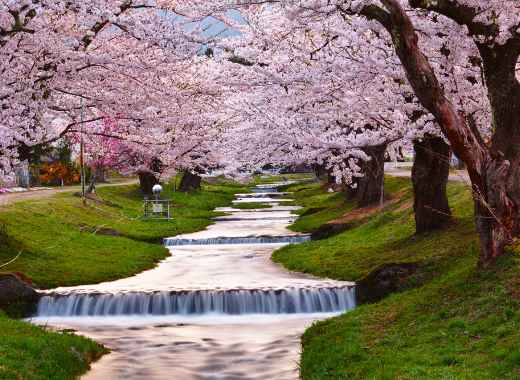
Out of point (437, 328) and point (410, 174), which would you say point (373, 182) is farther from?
point (437, 328)

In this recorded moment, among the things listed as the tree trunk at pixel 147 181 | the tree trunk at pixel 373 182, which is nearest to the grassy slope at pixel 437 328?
the tree trunk at pixel 373 182

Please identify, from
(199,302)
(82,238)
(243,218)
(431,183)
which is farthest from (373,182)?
(199,302)

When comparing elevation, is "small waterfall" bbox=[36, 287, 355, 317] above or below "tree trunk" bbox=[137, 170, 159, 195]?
below

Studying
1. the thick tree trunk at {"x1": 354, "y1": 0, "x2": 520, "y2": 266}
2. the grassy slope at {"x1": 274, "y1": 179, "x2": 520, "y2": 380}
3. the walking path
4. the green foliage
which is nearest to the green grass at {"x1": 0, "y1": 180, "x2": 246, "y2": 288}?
the green foliage

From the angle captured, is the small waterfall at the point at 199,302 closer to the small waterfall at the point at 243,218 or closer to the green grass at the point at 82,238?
the green grass at the point at 82,238

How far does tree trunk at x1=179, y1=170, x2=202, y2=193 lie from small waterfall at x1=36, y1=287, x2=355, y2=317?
40.3 metres

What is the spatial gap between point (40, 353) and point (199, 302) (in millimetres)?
8154

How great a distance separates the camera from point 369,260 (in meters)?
25.2

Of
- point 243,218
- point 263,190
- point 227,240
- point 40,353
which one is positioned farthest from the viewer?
point 263,190

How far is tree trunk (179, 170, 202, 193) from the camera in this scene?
207ft

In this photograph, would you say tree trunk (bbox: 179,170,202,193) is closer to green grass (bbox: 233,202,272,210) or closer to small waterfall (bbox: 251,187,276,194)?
green grass (bbox: 233,202,272,210)

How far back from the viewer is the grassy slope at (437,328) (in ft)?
37.4

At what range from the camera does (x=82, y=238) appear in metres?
32.4

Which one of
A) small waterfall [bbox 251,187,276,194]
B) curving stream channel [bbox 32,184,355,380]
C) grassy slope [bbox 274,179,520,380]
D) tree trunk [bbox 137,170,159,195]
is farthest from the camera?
small waterfall [bbox 251,187,276,194]
